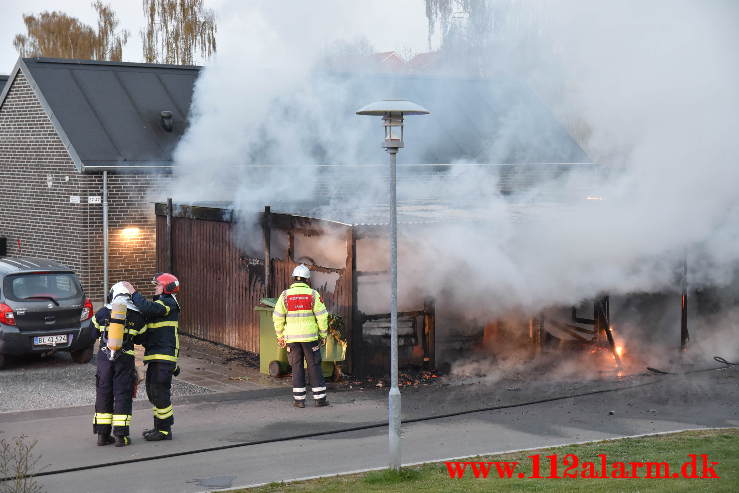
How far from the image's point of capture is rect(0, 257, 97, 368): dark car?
46.7ft

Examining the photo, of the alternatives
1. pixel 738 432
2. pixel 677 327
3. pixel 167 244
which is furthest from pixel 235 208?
pixel 738 432

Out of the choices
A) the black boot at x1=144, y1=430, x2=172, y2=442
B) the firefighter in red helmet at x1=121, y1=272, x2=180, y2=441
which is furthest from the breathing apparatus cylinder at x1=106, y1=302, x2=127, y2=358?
the black boot at x1=144, y1=430, x2=172, y2=442

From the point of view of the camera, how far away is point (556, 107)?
18.2m

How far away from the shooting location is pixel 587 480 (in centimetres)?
830

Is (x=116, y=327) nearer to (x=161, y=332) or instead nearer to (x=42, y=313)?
(x=161, y=332)

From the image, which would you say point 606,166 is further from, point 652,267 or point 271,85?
point 271,85

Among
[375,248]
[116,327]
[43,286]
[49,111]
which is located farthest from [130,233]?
[116,327]

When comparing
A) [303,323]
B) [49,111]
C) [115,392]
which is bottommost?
[115,392]

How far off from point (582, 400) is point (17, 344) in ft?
24.8

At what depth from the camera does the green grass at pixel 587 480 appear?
797 centimetres

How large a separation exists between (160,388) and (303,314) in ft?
8.44

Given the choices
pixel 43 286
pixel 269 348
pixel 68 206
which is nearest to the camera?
pixel 269 348

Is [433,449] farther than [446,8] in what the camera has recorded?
No

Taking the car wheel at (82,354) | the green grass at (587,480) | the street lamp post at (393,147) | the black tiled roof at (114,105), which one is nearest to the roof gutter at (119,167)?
the black tiled roof at (114,105)
